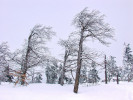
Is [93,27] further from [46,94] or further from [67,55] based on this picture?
[67,55]

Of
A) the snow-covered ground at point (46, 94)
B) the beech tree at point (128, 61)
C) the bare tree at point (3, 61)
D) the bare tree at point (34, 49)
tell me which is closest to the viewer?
the snow-covered ground at point (46, 94)

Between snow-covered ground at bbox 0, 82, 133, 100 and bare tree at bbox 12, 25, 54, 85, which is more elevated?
bare tree at bbox 12, 25, 54, 85

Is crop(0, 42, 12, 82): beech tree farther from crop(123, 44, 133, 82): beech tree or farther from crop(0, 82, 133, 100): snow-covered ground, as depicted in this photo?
crop(123, 44, 133, 82): beech tree

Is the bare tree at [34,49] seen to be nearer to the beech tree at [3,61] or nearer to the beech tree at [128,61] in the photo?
the beech tree at [3,61]

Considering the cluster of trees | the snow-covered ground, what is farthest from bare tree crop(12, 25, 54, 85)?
the snow-covered ground

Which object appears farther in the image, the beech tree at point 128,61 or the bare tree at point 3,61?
the beech tree at point 128,61

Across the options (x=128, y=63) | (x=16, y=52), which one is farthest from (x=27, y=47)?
(x=128, y=63)

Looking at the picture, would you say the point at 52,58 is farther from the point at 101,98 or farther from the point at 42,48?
the point at 101,98

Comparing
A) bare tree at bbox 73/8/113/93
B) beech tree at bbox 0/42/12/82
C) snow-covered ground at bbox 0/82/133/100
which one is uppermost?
bare tree at bbox 73/8/113/93

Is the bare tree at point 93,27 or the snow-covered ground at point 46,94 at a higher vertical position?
the bare tree at point 93,27

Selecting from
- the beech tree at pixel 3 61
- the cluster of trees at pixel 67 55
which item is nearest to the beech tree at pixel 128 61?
the cluster of trees at pixel 67 55

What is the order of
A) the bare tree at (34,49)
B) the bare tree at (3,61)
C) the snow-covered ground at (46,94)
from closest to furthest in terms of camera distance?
the snow-covered ground at (46,94)
the bare tree at (3,61)
the bare tree at (34,49)

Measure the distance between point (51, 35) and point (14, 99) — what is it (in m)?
10.1

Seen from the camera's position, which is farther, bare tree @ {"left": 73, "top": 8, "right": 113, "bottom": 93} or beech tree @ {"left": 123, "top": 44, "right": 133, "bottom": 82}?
beech tree @ {"left": 123, "top": 44, "right": 133, "bottom": 82}
